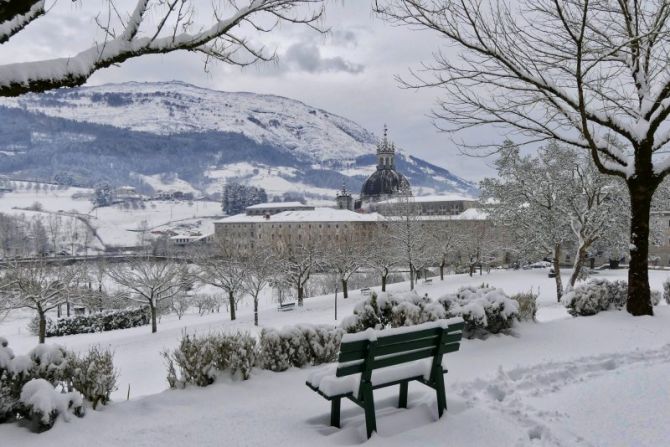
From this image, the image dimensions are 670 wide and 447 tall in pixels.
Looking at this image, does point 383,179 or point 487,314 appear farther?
point 383,179

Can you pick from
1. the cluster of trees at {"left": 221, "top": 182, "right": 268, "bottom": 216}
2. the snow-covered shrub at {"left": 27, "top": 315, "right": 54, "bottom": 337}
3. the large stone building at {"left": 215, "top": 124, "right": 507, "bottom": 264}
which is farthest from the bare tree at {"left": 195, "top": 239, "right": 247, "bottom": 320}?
the cluster of trees at {"left": 221, "top": 182, "right": 268, "bottom": 216}

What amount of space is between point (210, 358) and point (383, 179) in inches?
5178

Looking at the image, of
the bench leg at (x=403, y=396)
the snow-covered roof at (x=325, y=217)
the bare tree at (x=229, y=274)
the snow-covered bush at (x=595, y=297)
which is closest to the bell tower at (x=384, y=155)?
the snow-covered roof at (x=325, y=217)

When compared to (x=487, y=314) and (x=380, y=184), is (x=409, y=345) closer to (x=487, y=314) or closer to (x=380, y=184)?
(x=487, y=314)

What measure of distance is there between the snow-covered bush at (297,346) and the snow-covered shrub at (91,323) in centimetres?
3066

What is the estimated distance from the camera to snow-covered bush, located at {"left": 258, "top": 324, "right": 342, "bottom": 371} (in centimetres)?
642

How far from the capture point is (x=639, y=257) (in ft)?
31.8

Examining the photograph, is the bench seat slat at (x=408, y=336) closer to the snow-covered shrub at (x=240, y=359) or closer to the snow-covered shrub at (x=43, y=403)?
the snow-covered shrub at (x=240, y=359)

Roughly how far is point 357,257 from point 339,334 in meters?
34.9

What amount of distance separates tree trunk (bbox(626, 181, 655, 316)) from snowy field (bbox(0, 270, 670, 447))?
2285 mm

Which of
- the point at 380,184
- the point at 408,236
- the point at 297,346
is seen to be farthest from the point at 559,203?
the point at 380,184

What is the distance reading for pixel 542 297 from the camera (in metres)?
28.2

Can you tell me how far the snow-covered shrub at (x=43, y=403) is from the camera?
4270 mm

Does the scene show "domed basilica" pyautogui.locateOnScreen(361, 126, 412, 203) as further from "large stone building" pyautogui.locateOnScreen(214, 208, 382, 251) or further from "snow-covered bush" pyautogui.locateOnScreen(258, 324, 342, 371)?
"snow-covered bush" pyautogui.locateOnScreen(258, 324, 342, 371)
